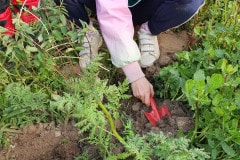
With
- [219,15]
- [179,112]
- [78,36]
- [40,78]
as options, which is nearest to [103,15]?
[78,36]

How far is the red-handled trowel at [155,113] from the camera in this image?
213 cm

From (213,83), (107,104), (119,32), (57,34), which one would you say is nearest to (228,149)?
(213,83)

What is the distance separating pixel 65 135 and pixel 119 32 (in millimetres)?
567

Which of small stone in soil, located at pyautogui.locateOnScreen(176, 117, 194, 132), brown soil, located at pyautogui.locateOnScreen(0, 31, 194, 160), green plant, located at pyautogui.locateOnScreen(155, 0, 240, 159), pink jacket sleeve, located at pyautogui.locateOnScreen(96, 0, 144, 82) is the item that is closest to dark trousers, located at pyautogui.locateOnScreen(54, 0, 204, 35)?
green plant, located at pyautogui.locateOnScreen(155, 0, 240, 159)

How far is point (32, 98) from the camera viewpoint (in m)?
2.03

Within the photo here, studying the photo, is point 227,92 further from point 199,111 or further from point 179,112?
point 179,112

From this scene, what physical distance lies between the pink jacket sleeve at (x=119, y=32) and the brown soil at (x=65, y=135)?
256 mm

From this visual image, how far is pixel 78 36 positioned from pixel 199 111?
0.66 m

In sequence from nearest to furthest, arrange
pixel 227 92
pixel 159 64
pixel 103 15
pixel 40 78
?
pixel 227 92 → pixel 103 15 → pixel 40 78 → pixel 159 64

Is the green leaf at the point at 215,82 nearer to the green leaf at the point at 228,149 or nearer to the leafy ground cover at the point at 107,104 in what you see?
the leafy ground cover at the point at 107,104

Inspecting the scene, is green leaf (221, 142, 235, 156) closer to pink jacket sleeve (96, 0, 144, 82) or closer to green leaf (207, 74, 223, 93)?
green leaf (207, 74, 223, 93)

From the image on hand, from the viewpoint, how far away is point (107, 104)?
205cm

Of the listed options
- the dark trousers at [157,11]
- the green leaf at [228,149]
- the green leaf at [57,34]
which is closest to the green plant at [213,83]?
the green leaf at [228,149]

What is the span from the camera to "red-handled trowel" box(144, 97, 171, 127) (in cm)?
213
